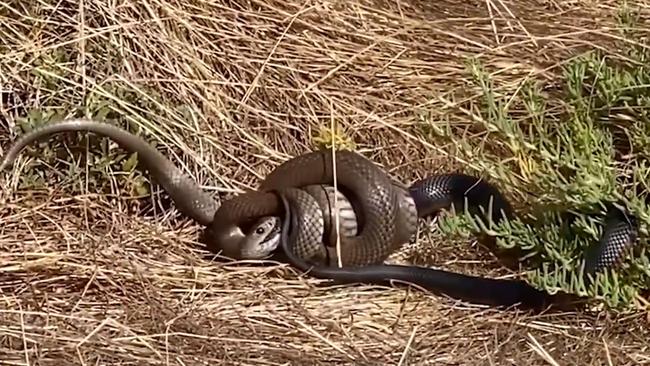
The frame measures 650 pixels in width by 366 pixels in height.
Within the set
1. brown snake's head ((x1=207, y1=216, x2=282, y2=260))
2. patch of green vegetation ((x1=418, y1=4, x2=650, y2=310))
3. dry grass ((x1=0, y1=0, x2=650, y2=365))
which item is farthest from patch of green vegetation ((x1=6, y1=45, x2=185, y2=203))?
patch of green vegetation ((x1=418, y1=4, x2=650, y2=310))

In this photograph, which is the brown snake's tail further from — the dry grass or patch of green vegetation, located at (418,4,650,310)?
patch of green vegetation, located at (418,4,650,310)

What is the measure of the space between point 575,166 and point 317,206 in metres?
0.88

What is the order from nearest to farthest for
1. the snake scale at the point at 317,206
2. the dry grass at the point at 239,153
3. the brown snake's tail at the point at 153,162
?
the dry grass at the point at 239,153, the snake scale at the point at 317,206, the brown snake's tail at the point at 153,162

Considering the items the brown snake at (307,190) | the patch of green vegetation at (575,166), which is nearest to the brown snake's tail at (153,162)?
the brown snake at (307,190)

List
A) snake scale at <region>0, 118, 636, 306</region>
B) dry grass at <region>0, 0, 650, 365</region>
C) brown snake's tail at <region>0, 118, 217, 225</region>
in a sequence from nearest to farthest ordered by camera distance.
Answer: dry grass at <region>0, 0, 650, 365</region>, snake scale at <region>0, 118, 636, 306</region>, brown snake's tail at <region>0, 118, 217, 225</region>

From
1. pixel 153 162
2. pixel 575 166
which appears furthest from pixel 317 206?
pixel 575 166

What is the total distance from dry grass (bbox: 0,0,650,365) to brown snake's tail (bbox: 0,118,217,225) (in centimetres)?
5

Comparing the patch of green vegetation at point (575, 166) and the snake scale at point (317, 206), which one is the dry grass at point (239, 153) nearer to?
the snake scale at point (317, 206)

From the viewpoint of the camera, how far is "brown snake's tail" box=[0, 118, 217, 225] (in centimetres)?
383

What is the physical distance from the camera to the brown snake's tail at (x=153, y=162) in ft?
12.6

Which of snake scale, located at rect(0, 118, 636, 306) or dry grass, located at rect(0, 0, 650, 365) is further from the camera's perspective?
snake scale, located at rect(0, 118, 636, 306)

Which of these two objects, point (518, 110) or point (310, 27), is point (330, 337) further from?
point (310, 27)

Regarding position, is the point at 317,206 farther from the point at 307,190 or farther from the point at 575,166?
the point at 575,166

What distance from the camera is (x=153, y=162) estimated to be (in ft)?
12.9
